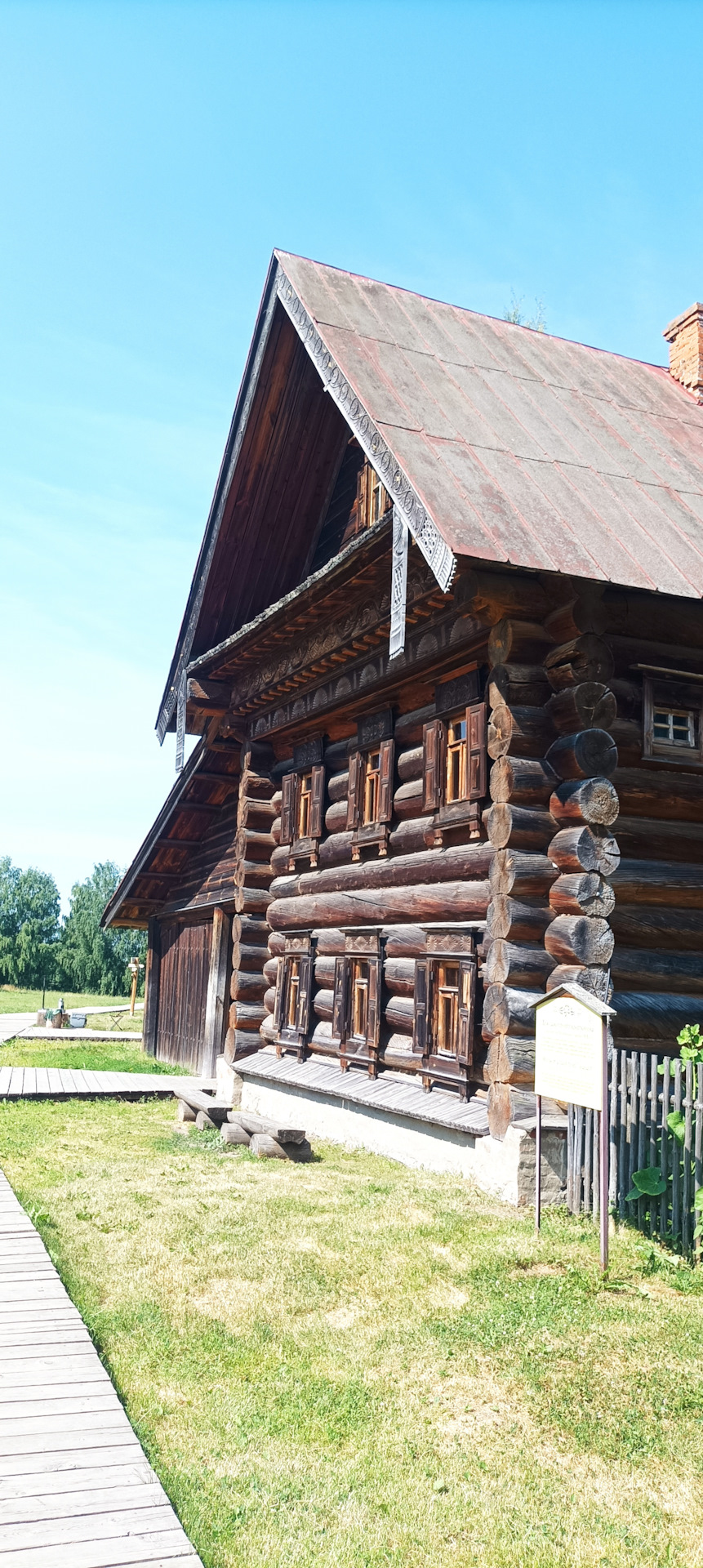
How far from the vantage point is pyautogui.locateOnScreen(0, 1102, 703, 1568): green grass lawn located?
4.26 meters

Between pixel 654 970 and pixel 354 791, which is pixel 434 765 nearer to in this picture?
pixel 354 791

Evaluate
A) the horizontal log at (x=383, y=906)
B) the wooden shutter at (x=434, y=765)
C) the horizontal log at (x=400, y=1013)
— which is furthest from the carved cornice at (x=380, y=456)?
the horizontal log at (x=400, y=1013)

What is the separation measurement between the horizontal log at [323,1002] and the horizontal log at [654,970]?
5.04 meters

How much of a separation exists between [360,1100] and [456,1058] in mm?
1825

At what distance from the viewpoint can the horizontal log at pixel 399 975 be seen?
38.8 feet

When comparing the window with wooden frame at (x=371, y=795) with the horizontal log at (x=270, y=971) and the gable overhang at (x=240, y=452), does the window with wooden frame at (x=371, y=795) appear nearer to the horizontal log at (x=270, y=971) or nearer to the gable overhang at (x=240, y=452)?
the horizontal log at (x=270, y=971)

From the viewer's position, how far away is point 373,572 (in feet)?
38.0

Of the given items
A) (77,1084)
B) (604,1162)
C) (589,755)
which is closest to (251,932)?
(77,1084)

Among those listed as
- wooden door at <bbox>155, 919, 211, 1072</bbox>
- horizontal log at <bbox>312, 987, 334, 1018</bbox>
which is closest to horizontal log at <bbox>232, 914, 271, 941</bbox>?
horizontal log at <bbox>312, 987, 334, 1018</bbox>

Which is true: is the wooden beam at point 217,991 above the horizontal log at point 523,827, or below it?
below

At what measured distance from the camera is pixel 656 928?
9.84 meters

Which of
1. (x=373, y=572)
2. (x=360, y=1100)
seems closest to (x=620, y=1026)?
(x=360, y=1100)

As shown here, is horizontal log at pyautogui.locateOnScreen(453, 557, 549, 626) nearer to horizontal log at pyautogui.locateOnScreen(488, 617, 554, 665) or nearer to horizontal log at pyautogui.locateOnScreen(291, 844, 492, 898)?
horizontal log at pyautogui.locateOnScreen(488, 617, 554, 665)

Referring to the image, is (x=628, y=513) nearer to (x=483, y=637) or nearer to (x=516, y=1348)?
(x=483, y=637)
